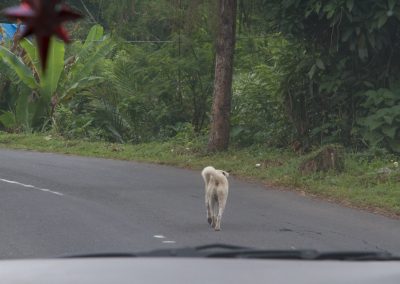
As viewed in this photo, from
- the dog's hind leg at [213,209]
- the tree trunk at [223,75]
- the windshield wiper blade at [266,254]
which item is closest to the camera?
the windshield wiper blade at [266,254]

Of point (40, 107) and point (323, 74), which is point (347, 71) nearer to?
point (323, 74)

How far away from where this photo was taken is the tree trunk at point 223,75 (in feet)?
54.3

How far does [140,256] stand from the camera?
135 inches

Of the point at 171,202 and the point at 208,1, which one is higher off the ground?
the point at 208,1

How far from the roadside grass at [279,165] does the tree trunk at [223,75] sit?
1.27 ft

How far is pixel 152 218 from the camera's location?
10312mm

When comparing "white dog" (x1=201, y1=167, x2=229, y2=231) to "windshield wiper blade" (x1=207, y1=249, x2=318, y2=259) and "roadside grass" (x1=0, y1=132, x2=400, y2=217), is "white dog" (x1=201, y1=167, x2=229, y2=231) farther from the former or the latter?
"windshield wiper blade" (x1=207, y1=249, x2=318, y2=259)

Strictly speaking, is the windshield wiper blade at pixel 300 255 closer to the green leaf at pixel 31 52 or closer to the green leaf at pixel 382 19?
the green leaf at pixel 382 19

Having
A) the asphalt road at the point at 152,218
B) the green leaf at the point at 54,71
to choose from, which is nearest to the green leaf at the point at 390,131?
the asphalt road at the point at 152,218

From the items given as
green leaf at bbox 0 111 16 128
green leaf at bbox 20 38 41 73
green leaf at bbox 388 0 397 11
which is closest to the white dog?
green leaf at bbox 388 0 397 11

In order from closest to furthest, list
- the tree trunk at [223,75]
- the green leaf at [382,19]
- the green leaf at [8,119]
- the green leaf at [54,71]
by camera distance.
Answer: the green leaf at [382,19], the tree trunk at [223,75], the green leaf at [54,71], the green leaf at [8,119]

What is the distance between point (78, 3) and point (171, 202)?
2512cm

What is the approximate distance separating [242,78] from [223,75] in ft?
12.4

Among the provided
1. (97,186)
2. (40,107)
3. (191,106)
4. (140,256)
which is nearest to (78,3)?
(40,107)
